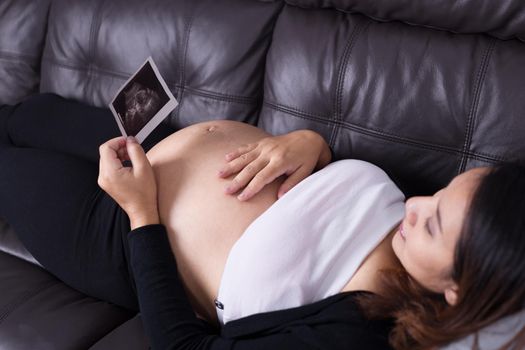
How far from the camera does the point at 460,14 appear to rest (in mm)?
1270

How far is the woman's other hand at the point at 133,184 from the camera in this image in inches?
43.9

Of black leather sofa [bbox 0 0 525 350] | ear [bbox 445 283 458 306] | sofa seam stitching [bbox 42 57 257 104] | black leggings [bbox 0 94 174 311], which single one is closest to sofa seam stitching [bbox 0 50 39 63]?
black leather sofa [bbox 0 0 525 350]

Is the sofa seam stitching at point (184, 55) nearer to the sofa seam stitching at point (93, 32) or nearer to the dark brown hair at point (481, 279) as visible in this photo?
the sofa seam stitching at point (93, 32)

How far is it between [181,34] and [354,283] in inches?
36.1

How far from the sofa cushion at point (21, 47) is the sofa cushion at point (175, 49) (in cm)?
7

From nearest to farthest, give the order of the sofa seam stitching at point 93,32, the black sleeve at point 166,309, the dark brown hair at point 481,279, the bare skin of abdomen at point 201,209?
the dark brown hair at point 481,279
the black sleeve at point 166,309
the bare skin of abdomen at point 201,209
the sofa seam stitching at point 93,32

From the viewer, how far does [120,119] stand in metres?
1.34

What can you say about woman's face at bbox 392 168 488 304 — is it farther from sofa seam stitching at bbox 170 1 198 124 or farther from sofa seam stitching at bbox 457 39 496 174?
sofa seam stitching at bbox 170 1 198 124

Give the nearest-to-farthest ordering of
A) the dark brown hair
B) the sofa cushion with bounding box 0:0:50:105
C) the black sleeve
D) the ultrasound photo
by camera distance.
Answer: the dark brown hair, the black sleeve, the ultrasound photo, the sofa cushion with bounding box 0:0:50:105

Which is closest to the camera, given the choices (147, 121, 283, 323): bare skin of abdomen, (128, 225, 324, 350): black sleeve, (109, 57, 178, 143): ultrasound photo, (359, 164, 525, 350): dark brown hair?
(359, 164, 525, 350): dark brown hair

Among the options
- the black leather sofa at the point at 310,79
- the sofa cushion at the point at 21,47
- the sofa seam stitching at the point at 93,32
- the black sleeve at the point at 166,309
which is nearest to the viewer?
the black sleeve at the point at 166,309

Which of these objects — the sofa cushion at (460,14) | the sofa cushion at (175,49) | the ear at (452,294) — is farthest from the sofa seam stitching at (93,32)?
the ear at (452,294)

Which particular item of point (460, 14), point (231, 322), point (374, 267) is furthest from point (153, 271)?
point (460, 14)

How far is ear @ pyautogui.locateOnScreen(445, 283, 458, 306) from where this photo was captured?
2.87 feet
